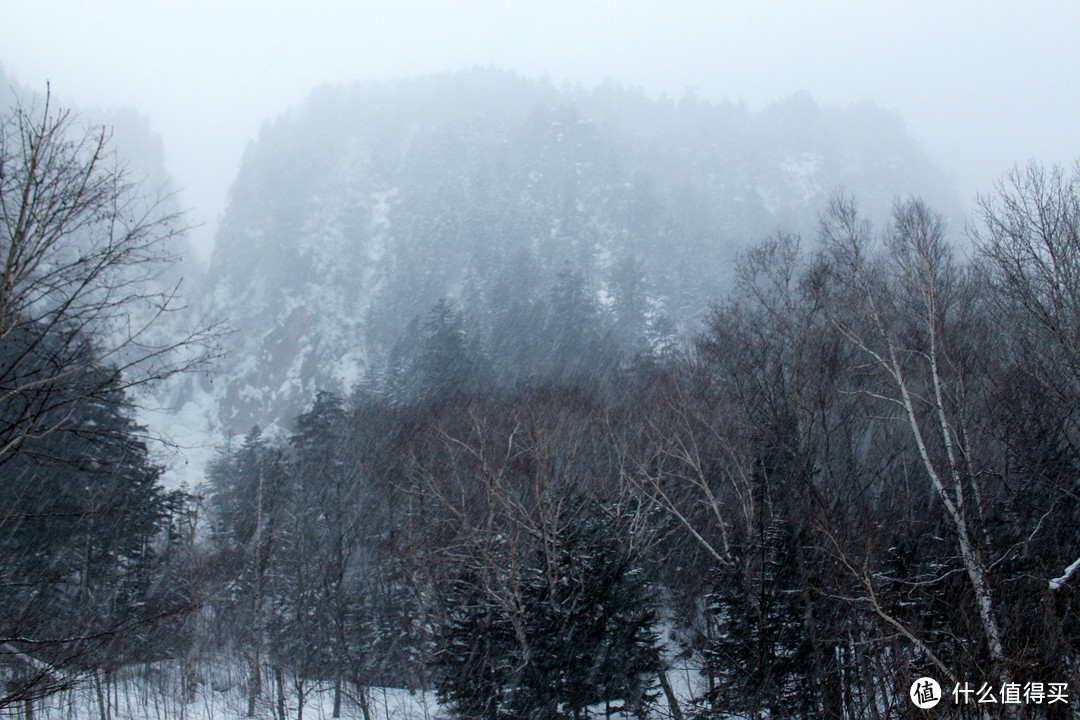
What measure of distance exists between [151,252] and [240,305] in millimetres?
76860

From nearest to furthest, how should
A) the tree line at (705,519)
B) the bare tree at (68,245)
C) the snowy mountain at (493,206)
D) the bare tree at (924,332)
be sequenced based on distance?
the bare tree at (68,245) → the tree line at (705,519) → the bare tree at (924,332) → the snowy mountain at (493,206)

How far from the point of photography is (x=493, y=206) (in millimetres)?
78625

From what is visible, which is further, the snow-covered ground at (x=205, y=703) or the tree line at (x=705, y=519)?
the snow-covered ground at (x=205, y=703)

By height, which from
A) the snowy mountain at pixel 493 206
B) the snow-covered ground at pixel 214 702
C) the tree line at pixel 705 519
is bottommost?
the snow-covered ground at pixel 214 702

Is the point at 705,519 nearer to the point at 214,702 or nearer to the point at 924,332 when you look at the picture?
the point at 924,332

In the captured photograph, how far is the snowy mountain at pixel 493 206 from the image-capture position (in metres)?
58.5

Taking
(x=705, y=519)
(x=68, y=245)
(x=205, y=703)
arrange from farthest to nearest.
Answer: (x=705, y=519)
(x=205, y=703)
(x=68, y=245)

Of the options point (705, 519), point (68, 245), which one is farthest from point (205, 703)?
point (68, 245)

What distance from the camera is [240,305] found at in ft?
237

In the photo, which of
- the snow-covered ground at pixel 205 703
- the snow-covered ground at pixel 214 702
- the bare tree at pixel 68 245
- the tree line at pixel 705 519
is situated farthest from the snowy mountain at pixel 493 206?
the bare tree at pixel 68 245

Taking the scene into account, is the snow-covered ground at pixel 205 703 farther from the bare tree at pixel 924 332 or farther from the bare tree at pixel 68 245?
the bare tree at pixel 68 245

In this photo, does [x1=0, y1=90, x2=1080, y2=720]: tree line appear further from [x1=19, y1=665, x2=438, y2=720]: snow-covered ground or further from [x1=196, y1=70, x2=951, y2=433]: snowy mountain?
[x1=196, y1=70, x2=951, y2=433]: snowy mountain

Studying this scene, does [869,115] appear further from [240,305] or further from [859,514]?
[859,514]

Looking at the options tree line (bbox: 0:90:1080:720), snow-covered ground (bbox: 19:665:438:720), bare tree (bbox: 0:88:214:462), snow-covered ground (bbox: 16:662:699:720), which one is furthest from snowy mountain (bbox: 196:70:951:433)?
bare tree (bbox: 0:88:214:462)
